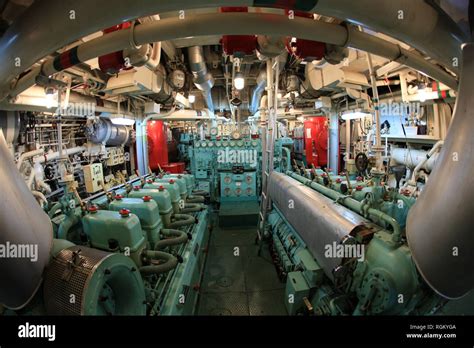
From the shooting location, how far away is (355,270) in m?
1.82

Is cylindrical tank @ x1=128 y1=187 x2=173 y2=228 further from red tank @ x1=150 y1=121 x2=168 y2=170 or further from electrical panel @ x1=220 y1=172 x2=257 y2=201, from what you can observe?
red tank @ x1=150 y1=121 x2=168 y2=170

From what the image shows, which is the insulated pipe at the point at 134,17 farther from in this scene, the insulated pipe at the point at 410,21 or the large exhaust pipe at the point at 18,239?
the large exhaust pipe at the point at 18,239

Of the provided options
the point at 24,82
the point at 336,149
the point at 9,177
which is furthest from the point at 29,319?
the point at 336,149

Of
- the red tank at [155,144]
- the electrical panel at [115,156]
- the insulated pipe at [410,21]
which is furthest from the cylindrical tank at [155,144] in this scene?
the insulated pipe at [410,21]

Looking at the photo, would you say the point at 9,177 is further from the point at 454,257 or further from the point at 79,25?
the point at 454,257

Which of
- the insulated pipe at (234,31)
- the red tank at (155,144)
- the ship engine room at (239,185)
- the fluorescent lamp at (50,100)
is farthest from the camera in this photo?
the red tank at (155,144)

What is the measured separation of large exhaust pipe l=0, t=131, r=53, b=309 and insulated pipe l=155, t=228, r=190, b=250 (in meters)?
1.40

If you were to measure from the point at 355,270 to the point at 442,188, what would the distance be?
1.09 metres

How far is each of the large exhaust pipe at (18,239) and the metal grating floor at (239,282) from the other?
206 cm

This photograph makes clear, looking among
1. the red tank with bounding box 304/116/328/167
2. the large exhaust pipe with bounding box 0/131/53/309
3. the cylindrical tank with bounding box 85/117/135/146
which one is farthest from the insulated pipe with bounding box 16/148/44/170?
the red tank with bounding box 304/116/328/167

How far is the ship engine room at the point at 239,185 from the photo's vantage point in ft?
3.05

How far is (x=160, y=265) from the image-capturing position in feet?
7.30

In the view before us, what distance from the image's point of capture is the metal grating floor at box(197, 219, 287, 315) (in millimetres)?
2879

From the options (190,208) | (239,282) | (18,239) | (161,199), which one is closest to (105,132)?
(190,208)
